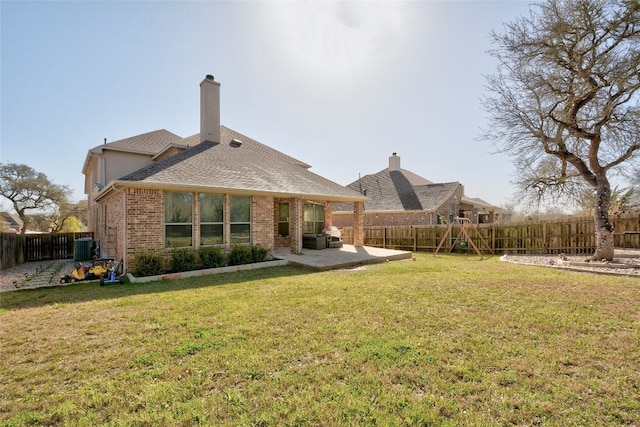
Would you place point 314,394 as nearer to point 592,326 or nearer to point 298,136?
point 592,326

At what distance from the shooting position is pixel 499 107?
12.0 meters

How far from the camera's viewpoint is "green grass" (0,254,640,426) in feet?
8.58

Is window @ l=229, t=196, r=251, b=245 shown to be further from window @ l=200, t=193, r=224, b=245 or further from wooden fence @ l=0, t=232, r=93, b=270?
wooden fence @ l=0, t=232, r=93, b=270

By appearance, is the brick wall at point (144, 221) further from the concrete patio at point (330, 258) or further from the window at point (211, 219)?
the concrete patio at point (330, 258)

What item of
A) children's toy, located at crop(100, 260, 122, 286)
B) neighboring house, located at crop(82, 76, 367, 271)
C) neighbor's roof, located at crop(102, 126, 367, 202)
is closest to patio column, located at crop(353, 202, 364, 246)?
neighboring house, located at crop(82, 76, 367, 271)

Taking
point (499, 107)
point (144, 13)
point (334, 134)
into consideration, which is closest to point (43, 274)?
point (144, 13)

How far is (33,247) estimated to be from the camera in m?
13.6

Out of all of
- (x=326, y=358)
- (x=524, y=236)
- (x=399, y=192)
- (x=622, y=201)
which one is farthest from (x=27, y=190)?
(x=622, y=201)

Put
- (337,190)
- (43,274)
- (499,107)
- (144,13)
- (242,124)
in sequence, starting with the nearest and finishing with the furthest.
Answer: (144,13) < (43,274) < (499,107) < (337,190) < (242,124)

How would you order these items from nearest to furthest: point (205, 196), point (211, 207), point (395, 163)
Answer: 1. point (205, 196)
2. point (211, 207)
3. point (395, 163)

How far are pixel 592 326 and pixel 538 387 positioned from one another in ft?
7.91

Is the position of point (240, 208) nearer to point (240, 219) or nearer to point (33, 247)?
point (240, 219)

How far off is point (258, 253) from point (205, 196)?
268 cm

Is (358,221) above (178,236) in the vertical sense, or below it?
above
